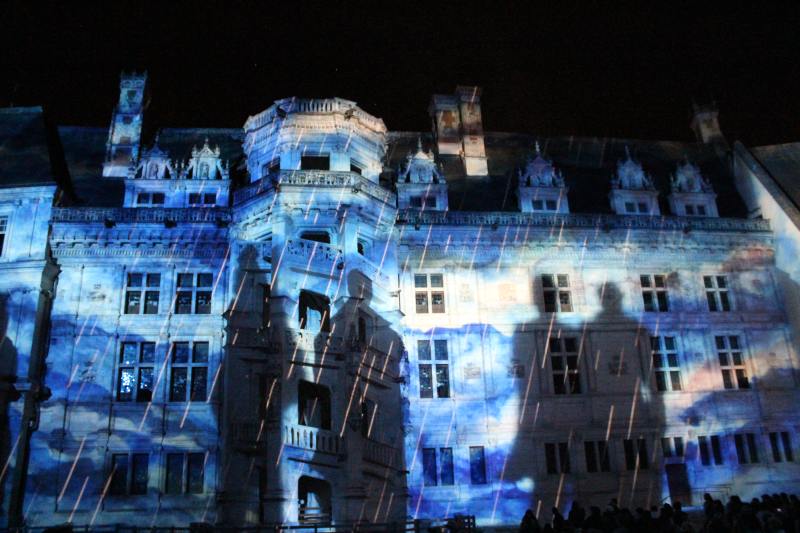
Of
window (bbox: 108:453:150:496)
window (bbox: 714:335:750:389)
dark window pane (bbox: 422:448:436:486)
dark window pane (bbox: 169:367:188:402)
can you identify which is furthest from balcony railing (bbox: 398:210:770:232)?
window (bbox: 108:453:150:496)

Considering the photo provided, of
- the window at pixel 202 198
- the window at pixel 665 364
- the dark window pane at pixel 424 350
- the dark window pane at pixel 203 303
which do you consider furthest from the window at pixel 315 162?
the window at pixel 665 364

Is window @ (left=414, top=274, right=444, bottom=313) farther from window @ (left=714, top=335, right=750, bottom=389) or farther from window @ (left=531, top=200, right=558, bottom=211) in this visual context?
window @ (left=714, top=335, right=750, bottom=389)

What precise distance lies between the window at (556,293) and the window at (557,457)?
17.6 ft

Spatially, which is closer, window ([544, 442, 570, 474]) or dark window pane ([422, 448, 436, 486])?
dark window pane ([422, 448, 436, 486])

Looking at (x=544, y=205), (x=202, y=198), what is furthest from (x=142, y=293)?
(x=544, y=205)

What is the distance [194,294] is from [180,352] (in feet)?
7.65

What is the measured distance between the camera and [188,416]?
2541 cm

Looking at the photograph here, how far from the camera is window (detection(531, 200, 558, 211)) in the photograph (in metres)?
31.3

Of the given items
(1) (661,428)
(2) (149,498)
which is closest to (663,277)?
(1) (661,428)

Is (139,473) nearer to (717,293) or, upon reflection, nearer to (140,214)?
(140,214)

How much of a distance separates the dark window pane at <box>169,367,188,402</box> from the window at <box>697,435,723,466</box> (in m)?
19.6

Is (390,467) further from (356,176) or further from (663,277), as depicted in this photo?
(663,277)

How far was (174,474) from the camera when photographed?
24.9m

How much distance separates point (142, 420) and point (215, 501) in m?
3.94
